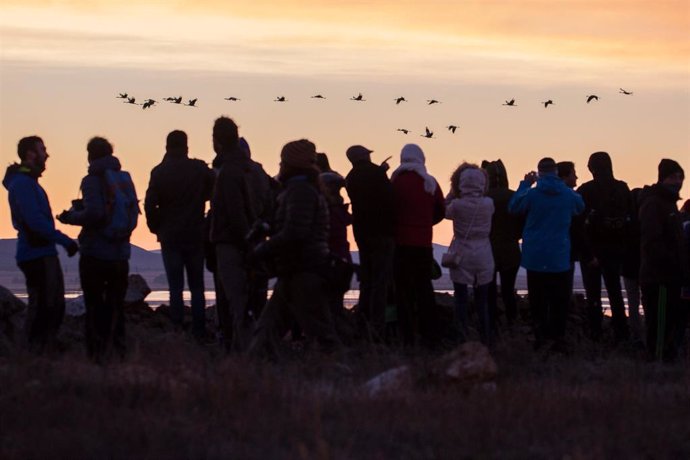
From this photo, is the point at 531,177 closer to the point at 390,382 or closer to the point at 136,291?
the point at 390,382

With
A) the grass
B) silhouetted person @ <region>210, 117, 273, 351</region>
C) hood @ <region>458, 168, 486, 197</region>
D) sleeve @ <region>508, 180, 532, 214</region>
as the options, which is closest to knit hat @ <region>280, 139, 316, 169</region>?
silhouetted person @ <region>210, 117, 273, 351</region>

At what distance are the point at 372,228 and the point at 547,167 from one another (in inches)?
65.3

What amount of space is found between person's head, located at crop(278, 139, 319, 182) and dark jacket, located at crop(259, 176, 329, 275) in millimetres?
80

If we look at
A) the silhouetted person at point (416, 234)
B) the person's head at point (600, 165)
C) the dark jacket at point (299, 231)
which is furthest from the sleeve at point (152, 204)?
the person's head at point (600, 165)

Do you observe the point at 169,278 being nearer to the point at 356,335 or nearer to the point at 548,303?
the point at 356,335

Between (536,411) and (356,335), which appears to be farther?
(356,335)

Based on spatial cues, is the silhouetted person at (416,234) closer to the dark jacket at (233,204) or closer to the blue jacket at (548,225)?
the blue jacket at (548,225)

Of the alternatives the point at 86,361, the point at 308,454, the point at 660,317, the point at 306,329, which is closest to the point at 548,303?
the point at 660,317

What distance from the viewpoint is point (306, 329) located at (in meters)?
10.9

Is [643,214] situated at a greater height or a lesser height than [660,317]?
greater

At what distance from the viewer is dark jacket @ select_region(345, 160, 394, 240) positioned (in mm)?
12992

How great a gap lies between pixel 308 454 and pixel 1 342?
18.2ft

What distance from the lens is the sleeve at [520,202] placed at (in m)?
13.1

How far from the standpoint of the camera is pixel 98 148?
11633mm
